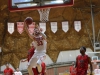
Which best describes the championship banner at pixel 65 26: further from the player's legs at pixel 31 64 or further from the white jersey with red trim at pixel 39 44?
the player's legs at pixel 31 64

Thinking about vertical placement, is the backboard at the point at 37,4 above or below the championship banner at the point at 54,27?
above

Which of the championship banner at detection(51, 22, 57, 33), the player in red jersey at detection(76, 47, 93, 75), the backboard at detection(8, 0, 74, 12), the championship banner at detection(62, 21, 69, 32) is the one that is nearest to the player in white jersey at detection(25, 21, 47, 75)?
the player in red jersey at detection(76, 47, 93, 75)

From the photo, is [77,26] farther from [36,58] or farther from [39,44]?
[36,58]

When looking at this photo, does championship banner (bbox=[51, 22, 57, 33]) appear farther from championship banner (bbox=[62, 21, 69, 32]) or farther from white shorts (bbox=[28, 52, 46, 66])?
white shorts (bbox=[28, 52, 46, 66])

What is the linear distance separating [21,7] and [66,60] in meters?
10.5

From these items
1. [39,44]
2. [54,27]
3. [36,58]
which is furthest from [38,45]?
[54,27]

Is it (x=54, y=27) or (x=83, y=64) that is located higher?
(x=54, y=27)

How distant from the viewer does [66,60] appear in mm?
18641

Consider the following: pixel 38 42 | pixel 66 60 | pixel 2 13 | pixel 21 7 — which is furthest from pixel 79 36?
pixel 38 42

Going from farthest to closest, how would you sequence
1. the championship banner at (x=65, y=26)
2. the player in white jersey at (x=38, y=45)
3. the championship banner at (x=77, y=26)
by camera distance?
the championship banner at (x=77, y=26), the championship banner at (x=65, y=26), the player in white jersey at (x=38, y=45)

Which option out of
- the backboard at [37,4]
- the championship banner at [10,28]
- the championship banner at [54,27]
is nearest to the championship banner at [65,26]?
the championship banner at [54,27]

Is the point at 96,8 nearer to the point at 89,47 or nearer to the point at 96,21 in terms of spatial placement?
the point at 96,21

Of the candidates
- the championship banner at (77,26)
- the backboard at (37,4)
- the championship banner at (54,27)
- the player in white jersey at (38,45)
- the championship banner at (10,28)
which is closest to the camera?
the player in white jersey at (38,45)

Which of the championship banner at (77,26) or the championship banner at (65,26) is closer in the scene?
the championship banner at (65,26)
